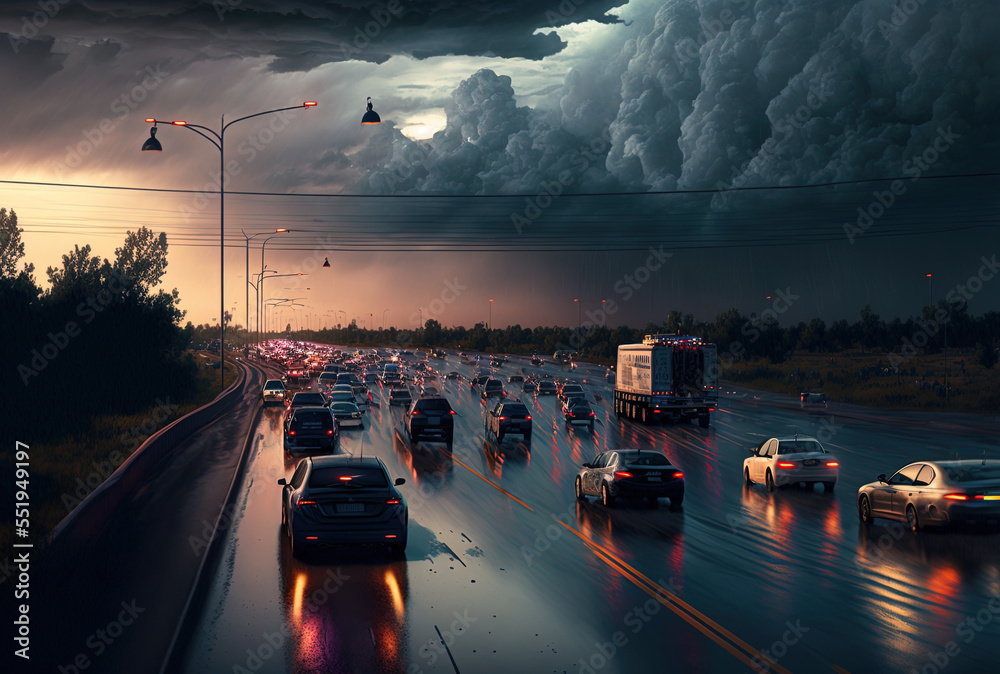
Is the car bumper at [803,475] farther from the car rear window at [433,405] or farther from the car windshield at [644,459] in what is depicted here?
the car rear window at [433,405]

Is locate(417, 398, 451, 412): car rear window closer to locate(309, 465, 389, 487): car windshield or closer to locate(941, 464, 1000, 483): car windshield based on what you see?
locate(309, 465, 389, 487): car windshield

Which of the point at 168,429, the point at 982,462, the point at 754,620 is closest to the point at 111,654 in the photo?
the point at 754,620

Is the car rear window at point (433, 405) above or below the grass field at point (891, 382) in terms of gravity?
above

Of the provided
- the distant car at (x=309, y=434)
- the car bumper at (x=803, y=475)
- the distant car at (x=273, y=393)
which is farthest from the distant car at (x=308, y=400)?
the car bumper at (x=803, y=475)

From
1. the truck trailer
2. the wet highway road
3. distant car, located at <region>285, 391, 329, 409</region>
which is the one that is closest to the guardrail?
the wet highway road

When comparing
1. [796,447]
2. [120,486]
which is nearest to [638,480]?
[796,447]

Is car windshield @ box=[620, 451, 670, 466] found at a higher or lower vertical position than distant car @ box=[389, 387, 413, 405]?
higher

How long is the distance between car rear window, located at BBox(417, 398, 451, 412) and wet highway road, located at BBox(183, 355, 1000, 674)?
9.91m

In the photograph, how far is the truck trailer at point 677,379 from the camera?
4253 centimetres

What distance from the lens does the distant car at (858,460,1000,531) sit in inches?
607

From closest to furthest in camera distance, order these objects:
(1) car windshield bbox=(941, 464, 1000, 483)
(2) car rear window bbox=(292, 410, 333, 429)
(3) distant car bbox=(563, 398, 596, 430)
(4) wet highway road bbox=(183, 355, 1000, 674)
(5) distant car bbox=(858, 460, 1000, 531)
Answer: (4) wet highway road bbox=(183, 355, 1000, 674)
(5) distant car bbox=(858, 460, 1000, 531)
(1) car windshield bbox=(941, 464, 1000, 483)
(2) car rear window bbox=(292, 410, 333, 429)
(3) distant car bbox=(563, 398, 596, 430)

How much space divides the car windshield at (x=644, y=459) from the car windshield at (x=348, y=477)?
6.73 m

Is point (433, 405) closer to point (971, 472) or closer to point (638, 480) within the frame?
point (638, 480)

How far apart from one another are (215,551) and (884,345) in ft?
510
